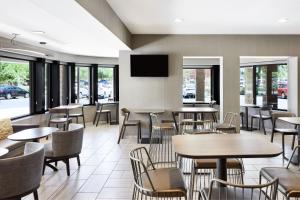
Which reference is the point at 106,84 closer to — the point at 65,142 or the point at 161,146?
the point at 161,146

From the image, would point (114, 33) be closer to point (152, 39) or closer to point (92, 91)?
point (152, 39)

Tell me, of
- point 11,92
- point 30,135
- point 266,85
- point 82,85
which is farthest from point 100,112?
point 266,85

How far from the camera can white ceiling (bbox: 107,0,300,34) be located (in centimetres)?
420

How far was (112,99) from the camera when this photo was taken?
34.1ft

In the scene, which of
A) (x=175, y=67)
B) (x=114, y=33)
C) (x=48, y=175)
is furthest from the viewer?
(x=175, y=67)

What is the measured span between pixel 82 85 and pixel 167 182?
8045 millimetres

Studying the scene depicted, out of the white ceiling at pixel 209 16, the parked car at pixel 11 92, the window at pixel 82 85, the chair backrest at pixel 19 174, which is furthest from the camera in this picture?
the window at pixel 82 85

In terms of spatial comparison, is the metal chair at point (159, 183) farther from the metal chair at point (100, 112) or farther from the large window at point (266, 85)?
the metal chair at point (100, 112)

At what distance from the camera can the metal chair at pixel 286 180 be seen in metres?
2.17

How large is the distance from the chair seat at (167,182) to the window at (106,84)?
7.87 m

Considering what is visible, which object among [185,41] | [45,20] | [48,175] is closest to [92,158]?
[48,175]

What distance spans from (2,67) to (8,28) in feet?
5.20

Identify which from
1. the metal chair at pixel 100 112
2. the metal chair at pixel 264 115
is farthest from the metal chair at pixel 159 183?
the metal chair at pixel 100 112

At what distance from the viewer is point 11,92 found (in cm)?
671
